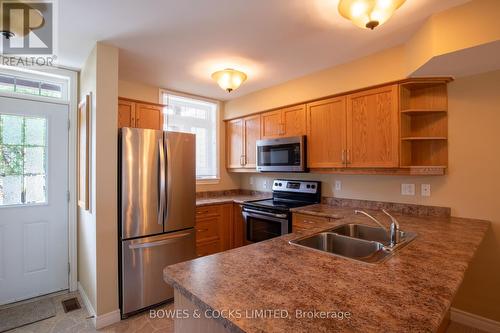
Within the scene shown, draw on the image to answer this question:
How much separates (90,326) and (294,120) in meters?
3.02

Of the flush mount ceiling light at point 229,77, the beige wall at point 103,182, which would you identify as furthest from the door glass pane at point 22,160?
the flush mount ceiling light at point 229,77

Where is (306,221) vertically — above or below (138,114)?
below

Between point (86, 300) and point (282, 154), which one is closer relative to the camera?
point (86, 300)

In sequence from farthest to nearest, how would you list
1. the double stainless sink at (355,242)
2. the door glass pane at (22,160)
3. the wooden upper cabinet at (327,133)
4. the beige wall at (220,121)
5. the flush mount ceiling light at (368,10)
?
the beige wall at (220,121) → the wooden upper cabinet at (327,133) → the door glass pane at (22,160) → the double stainless sink at (355,242) → the flush mount ceiling light at (368,10)

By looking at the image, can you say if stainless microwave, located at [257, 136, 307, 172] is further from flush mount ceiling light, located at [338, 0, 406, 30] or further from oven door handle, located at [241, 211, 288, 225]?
flush mount ceiling light, located at [338, 0, 406, 30]

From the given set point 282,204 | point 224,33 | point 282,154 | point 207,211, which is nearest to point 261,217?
point 282,204

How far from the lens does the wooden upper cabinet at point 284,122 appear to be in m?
3.18

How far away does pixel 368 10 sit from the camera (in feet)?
4.95

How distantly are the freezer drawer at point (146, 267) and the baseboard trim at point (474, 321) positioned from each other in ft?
8.81

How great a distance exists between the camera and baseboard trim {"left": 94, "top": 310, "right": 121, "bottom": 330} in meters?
2.20

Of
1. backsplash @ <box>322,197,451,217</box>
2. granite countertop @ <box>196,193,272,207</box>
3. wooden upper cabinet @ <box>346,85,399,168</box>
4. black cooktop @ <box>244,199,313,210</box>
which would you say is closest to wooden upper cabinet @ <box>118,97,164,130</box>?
granite countertop @ <box>196,193,272,207</box>

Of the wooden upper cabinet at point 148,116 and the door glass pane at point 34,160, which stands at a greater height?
the wooden upper cabinet at point 148,116

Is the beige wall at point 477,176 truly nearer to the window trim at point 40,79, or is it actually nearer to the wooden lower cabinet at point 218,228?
the wooden lower cabinet at point 218,228

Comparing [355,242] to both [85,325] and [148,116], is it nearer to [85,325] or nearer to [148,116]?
[85,325]
